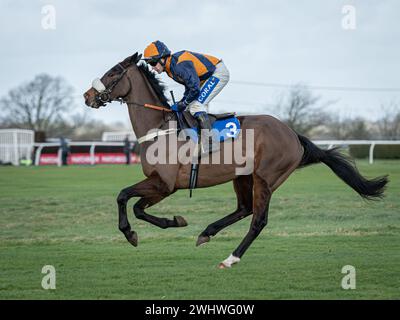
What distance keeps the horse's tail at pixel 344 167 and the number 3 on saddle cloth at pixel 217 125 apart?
1255 mm

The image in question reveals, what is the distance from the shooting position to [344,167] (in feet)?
29.5

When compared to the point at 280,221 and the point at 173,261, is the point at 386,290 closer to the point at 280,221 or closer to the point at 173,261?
the point at 173,261

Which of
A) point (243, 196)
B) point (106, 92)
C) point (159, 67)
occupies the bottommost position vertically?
point (243, 196)

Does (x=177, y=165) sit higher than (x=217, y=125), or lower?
lower

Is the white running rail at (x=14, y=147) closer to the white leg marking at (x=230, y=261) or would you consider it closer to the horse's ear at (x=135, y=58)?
the horse's ear at (x=135, y=58)

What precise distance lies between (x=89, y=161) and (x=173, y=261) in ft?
89.6

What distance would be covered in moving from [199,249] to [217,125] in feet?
6.84

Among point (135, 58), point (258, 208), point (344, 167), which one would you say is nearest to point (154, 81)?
point (135, 58)

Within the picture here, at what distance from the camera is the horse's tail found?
8789 mm

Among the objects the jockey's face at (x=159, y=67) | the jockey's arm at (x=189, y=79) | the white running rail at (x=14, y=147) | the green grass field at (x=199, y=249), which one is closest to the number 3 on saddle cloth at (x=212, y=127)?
the jockey's arm at (x=189, y=79)

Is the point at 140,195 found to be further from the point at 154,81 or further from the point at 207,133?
the point at 154,81

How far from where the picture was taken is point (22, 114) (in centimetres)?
6034

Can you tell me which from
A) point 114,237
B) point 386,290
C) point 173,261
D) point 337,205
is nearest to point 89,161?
point 337,205

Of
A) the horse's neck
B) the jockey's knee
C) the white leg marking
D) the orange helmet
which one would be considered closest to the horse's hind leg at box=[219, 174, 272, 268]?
the white leg marking
